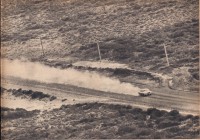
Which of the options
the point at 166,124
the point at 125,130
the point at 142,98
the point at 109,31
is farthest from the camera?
the point at 109,31

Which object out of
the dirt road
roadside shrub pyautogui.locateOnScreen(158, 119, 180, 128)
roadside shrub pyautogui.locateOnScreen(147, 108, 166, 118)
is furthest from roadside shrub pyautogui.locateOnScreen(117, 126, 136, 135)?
the dirt road

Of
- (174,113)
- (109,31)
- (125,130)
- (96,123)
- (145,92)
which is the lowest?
(125,130)

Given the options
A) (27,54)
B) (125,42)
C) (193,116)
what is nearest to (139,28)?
(125,42)

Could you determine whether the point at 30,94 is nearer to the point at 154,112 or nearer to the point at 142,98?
the point at 142,98

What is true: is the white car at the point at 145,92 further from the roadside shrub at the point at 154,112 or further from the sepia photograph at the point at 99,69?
the roadside shrub at the point at 154,112

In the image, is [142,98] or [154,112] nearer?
[154,112]

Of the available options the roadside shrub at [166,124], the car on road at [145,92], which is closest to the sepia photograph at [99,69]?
the roadside shrub at [166,124]

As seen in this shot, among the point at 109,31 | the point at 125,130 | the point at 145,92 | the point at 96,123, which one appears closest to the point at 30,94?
the point at 96,123

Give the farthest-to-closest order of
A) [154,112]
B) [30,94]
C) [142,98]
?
1. [30,94]
2. [142,98]
3. [154,112]
